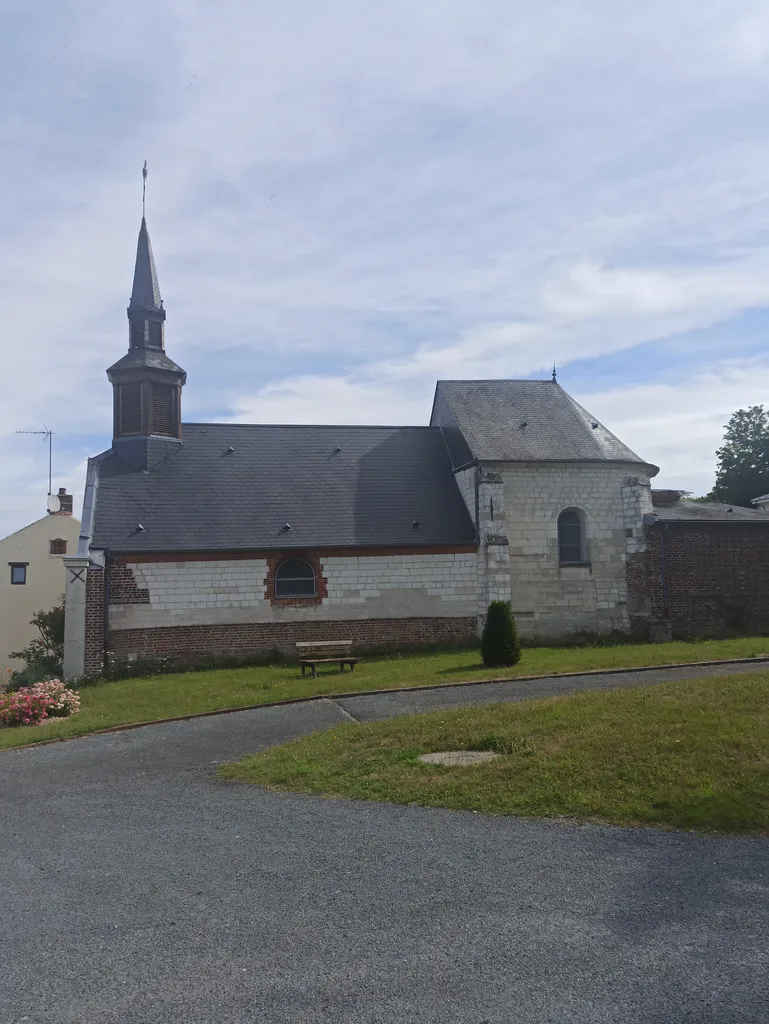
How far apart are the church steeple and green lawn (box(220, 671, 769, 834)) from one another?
15224mm

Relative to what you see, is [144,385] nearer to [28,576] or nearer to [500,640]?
[500,640]

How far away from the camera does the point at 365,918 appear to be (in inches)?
213

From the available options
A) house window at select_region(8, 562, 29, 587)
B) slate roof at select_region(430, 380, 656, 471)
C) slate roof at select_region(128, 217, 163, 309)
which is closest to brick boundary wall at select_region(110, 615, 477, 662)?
slate roof at select_region(430, 380, 656, 471)

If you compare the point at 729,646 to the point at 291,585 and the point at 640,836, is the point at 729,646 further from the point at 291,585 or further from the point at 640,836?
the point at 640,836

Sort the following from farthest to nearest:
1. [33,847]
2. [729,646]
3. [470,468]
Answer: [470,468]
[729,646]
[33,847]

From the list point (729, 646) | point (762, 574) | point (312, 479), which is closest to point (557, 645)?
point (729, 646)

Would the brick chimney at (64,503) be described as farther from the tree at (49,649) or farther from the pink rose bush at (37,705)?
the pink rose bush at (37,705)

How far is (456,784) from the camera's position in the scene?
834cm

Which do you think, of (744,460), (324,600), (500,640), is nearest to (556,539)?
(500,640)

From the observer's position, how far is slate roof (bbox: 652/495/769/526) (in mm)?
23641

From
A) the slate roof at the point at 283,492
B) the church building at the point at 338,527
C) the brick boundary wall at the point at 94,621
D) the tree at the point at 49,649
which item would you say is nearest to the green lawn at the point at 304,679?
the brick boundary wall at the point at 94,621

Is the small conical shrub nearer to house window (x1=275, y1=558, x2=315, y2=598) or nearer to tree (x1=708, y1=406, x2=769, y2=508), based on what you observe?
house window (x1=275, y1=558, x2=315, y2=598)

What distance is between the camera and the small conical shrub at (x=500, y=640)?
59.4 ft

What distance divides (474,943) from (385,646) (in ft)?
56.4
